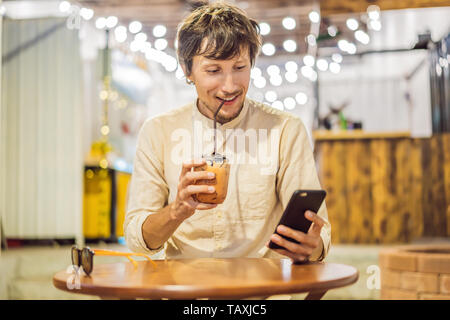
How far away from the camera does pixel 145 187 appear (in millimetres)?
1748

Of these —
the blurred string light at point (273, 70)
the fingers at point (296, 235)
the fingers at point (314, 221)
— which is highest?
the blurred string light at point (273, 70)

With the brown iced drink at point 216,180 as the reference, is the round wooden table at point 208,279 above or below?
below

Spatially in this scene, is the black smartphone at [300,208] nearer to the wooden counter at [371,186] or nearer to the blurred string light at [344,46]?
the wooden counter at [371,186]

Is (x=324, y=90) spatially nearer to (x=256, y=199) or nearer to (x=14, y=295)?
(x=14, y=295)

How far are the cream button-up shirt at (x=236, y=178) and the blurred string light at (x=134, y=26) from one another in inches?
257

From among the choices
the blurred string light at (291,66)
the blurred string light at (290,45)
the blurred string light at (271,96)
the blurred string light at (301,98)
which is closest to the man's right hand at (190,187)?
the blurred string light at (290,45)

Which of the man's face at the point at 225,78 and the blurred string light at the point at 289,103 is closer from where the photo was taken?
the man's face at the point at 225,78

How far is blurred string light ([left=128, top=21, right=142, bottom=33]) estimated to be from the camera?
8.01 m

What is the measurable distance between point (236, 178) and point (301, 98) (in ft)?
31.1

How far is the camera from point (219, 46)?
1.68 metres

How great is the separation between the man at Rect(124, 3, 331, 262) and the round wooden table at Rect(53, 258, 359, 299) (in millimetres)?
257

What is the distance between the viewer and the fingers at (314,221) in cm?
130

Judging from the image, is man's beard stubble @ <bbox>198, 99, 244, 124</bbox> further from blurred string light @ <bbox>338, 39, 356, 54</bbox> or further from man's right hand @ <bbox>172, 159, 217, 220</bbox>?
blurred string light @ <bbox>338, 39, 356, 54</bbox>

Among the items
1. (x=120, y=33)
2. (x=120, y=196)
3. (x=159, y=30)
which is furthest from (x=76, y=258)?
(x=159, y=30)
